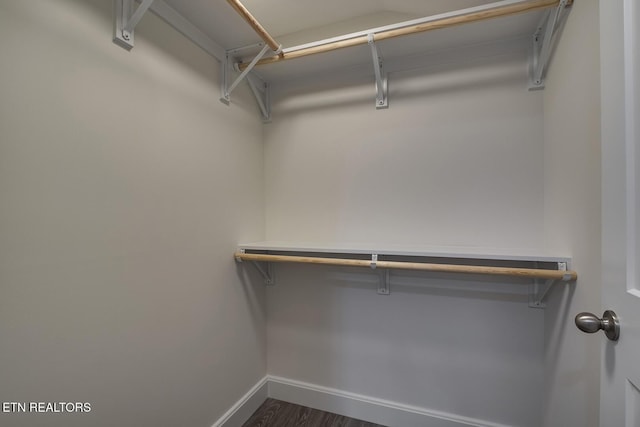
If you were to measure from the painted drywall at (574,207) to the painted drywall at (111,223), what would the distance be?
1497mm

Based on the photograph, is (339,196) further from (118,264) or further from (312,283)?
(118,264)

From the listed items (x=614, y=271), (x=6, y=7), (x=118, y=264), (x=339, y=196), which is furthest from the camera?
(x=339, y=196)

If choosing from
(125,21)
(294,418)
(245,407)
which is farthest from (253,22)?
(294,418)

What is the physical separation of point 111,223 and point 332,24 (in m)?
1.51

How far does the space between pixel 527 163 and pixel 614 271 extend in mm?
940

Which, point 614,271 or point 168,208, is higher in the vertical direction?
point 168,208

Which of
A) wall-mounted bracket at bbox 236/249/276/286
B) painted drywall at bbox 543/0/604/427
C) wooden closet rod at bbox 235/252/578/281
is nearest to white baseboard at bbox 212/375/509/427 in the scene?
painted drywall at bbox 543/0/604/427

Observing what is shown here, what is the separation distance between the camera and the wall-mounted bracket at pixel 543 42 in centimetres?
106

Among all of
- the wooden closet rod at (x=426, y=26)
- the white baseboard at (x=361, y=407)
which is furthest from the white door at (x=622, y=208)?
the white baseboard at (x=361, y=407)

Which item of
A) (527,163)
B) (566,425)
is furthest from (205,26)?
(566,425)

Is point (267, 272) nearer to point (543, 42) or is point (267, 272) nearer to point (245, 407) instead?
point (245, 407)

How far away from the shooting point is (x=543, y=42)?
1.21 metres

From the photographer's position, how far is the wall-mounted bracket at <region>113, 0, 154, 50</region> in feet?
3.16

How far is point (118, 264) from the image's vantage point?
37.9 inches
